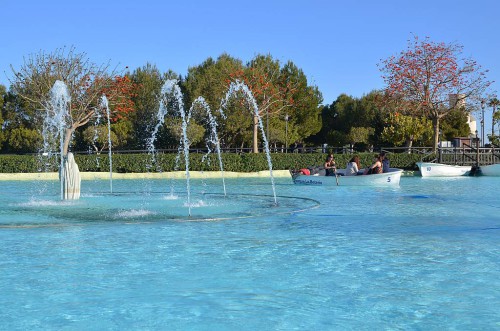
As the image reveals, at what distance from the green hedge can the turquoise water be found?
21.3 m

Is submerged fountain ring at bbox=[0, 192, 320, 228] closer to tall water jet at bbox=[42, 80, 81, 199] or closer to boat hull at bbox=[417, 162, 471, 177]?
tall water jet at bbox=[42, 80, 81, 199]

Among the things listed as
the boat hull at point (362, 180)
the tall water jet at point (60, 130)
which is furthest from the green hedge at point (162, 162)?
the boat hull at point (362, 180)

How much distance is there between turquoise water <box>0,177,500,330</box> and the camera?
6422 millimetres

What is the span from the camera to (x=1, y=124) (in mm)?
57719

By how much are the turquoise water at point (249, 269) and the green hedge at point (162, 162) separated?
69.7ft

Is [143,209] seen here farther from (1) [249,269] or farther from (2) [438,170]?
(2) [438,170]

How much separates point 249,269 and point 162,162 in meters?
29.4

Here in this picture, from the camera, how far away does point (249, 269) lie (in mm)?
8633

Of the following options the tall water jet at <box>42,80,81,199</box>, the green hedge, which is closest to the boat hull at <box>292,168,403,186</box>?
the tall water jet at <box>42,80,81,199</box>

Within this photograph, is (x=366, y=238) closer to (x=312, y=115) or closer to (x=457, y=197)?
(x=457, y=197)

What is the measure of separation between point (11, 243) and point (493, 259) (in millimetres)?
8125

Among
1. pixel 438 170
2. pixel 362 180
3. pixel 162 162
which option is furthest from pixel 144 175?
pixel 438 170

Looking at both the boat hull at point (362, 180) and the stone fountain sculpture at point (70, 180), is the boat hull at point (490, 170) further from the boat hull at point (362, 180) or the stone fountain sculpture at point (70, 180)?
the stone fountain sculpture at point (70, 180)

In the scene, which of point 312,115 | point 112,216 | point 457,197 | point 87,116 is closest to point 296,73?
point 312,115
